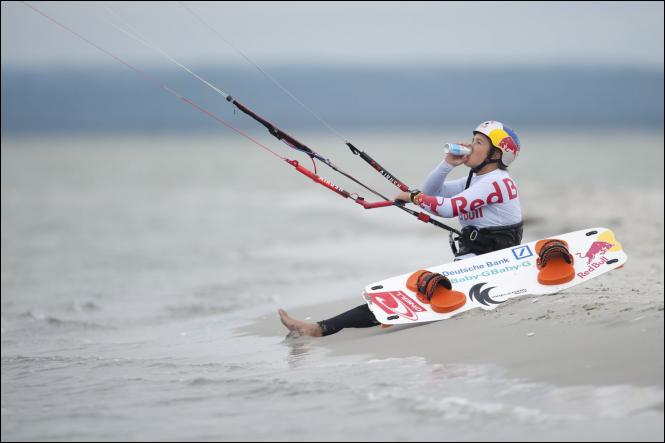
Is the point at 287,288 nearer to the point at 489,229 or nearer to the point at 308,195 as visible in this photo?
the point at 489,229

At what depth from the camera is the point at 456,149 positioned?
7137 millimetres

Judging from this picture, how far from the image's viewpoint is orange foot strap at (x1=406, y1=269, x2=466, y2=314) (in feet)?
22.7

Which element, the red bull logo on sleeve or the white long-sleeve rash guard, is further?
the red bull logo on sleeve

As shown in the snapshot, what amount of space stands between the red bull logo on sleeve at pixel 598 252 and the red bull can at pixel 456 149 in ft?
3.97

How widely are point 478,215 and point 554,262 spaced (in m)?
0.70

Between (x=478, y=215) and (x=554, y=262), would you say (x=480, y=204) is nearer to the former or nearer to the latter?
(x=478, y=215)

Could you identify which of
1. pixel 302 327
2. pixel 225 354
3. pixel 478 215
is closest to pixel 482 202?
pixel 478 215

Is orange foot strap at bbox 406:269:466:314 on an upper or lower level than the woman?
lower

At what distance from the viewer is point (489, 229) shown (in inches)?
288

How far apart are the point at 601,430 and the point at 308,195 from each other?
27222mm

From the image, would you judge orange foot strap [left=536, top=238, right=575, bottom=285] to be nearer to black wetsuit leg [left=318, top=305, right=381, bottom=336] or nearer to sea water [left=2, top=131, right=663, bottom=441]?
black wetsuit leg [left=318, top=305, right=381, bottom=336]

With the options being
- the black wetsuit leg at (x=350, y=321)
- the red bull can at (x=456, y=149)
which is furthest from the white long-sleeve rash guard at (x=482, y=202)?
the black wetsuit leg at (x=350, y=321)

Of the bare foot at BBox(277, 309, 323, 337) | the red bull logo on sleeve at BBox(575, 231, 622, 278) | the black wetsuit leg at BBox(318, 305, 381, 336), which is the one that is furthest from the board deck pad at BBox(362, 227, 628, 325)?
the bare foot at BBox(277, 309, 323, 337)

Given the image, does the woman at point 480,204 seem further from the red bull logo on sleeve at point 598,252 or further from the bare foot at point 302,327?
the red bull logo on sleeve at point 598,252
